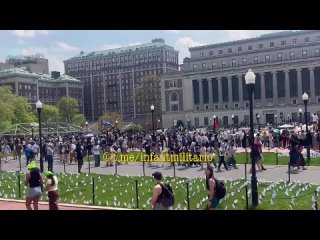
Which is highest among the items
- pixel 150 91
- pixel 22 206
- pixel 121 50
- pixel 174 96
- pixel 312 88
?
pixel 121 50

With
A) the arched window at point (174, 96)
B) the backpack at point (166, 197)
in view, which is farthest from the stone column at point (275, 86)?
the backpack at point (166, 197)

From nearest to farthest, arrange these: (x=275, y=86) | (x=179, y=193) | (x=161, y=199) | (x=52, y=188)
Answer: (x=161, y=199) → (x=52, y=188) → (x=179, y=193) → (x=275, y=86)

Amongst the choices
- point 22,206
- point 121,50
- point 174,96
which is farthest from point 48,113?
point 22,206

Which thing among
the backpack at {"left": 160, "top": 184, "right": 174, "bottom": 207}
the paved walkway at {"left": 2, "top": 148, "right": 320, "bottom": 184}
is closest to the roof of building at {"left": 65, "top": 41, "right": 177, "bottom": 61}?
the paved walkway at {"left": 2, "top": 148, "right": 320, "bottom": 184}

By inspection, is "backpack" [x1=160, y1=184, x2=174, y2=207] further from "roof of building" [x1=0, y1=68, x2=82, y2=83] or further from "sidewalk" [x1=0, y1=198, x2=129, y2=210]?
"roof of building" [x1=0, y1=68, x2=82, y2=83]

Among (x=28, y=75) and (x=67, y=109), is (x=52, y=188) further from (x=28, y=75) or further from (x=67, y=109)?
(x=28, y=75)

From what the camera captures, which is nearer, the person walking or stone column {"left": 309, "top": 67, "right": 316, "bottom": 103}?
the person walking

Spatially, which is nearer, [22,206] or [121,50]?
[22,206]

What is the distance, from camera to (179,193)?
16094 millimetres

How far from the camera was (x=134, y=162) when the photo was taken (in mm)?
28938

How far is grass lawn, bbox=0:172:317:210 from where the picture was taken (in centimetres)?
1394

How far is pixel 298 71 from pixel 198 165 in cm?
7391

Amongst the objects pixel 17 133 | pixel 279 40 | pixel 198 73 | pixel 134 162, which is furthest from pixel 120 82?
pixel 134 162
